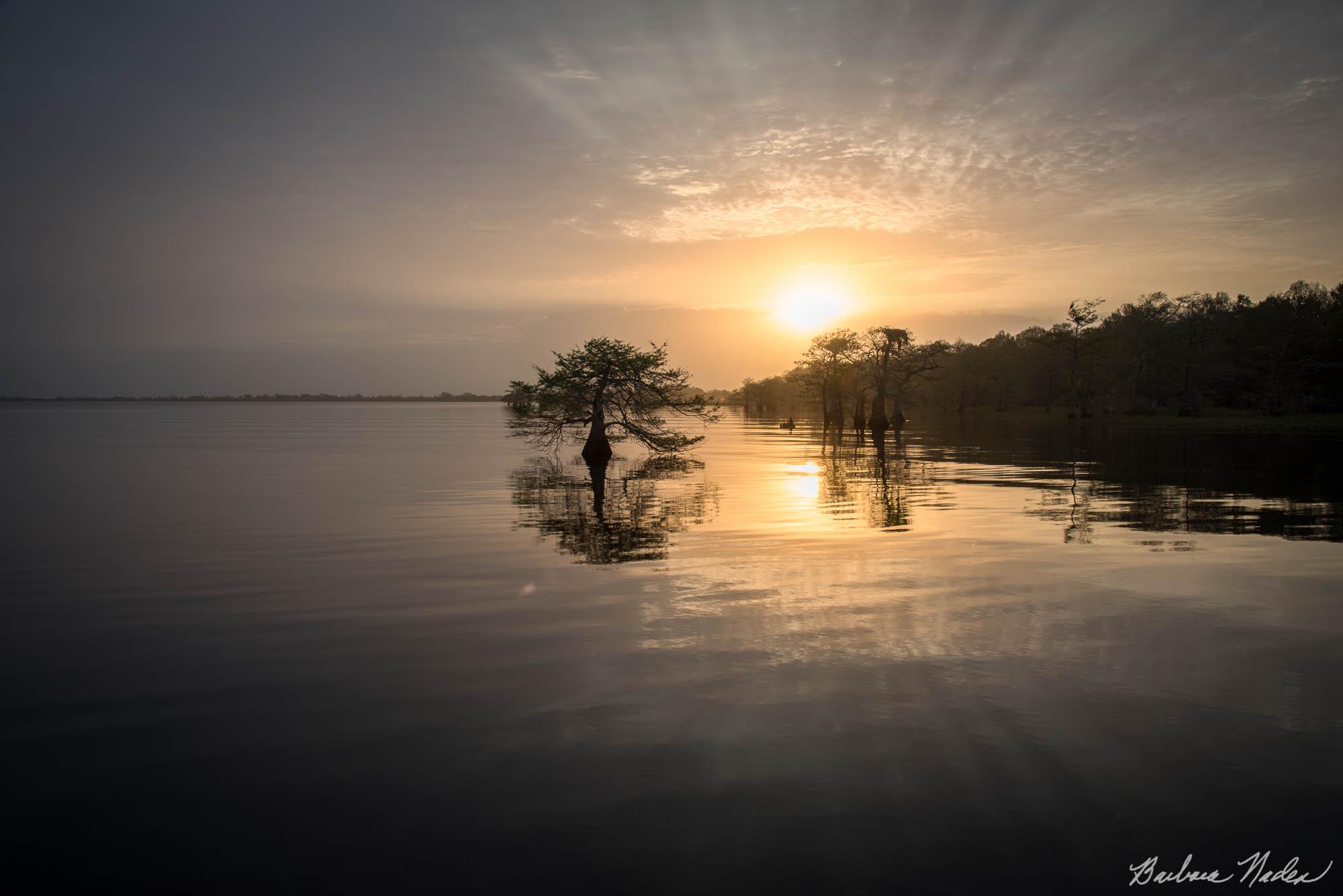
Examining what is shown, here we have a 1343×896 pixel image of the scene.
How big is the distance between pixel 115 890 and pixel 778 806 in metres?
4.89

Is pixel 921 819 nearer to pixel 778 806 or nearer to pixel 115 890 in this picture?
pixel 778 806

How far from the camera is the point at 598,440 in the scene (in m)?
46.8

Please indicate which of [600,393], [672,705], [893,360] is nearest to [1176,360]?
[893,360]

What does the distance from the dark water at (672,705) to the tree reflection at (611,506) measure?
13.2 inches

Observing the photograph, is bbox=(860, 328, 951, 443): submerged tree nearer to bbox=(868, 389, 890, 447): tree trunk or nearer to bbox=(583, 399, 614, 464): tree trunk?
bbox=(868, 389, 890, 447): tree trunk

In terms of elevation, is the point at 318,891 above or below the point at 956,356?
below

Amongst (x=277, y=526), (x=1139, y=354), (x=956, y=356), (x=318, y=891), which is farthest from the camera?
(x=956, y=356)

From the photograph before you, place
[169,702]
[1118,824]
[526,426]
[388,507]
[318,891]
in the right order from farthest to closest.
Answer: [526,426]
[388,507]
[169,702]
[1118,824]
[318,891]

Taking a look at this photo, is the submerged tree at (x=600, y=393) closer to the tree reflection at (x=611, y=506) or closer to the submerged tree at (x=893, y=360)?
the tree reflection at (x=611, y=506)

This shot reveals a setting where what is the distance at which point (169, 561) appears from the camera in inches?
683

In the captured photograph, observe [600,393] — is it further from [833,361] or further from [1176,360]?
[1176,360]

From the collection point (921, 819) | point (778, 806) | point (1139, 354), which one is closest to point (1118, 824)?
point (921, 819)
